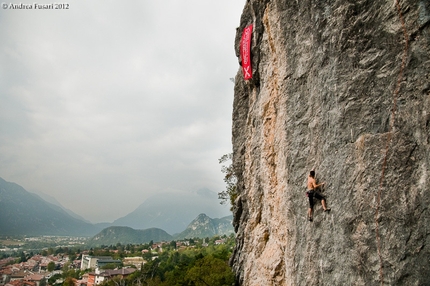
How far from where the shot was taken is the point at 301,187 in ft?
41.5

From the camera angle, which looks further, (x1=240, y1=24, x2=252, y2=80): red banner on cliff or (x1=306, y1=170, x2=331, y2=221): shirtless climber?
(x1=240, y1=24, x2=252, y2=80): red banner on cliff

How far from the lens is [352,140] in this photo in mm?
10445

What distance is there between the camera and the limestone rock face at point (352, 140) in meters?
9.07

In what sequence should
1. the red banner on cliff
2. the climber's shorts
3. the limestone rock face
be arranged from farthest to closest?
the red banner on cliff
the climber's shorts
the limestone rock face

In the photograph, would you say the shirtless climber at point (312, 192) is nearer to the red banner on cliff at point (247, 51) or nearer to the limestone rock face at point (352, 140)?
the limestone rock face at point (352, 140)

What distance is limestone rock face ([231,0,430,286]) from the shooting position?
9.07 meters

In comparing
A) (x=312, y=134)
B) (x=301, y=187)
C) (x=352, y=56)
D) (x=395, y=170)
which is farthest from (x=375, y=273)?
(x=352, y=56)

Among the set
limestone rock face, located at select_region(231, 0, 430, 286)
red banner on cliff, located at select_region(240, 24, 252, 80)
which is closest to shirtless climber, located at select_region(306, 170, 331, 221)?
limestone rock face, located at select_region(231, 0, 430, 286)

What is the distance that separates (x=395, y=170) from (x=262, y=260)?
9297mm

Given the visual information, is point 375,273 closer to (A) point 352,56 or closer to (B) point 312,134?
(B) point 312,134

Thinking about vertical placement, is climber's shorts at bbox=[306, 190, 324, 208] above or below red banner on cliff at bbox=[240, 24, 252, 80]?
below

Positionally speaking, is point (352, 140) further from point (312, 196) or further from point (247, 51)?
point (247, 51)

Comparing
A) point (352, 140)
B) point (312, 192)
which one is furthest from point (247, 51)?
point (312, 192)

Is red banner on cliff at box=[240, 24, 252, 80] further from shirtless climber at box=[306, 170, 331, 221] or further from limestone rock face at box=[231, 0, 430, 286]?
shirtless climber at box=[306, 170, 331, 221]
